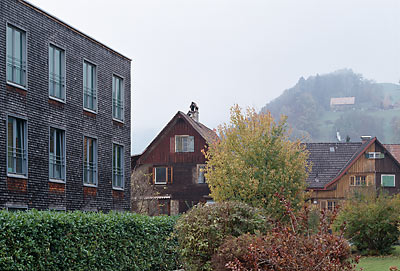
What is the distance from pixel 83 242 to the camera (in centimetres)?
1645

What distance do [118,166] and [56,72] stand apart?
754cm

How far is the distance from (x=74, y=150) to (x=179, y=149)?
2370cm

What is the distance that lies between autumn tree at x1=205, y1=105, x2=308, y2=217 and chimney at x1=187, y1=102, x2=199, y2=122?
23118 millimetres

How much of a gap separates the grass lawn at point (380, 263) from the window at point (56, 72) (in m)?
13.6

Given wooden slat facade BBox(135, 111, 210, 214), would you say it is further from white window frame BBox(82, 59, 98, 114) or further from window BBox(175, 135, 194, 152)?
white window frame BBox(82, 59, 98, 114)

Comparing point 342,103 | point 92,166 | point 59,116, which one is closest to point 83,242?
point 59,116

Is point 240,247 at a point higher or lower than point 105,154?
lower

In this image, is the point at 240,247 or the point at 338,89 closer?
the point at 240,247

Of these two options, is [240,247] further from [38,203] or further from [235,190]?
[235,190]

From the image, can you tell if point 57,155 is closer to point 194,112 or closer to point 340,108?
point 194,112

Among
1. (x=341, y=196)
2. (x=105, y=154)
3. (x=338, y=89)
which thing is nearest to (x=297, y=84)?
(x=338, y=89)

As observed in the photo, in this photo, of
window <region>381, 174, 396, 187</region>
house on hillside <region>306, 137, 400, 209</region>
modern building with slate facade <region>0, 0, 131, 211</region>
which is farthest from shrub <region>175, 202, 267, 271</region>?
window <region>381, 174, 396, 187</region>

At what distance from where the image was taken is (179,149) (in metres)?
51.2

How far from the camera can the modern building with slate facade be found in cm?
2334
